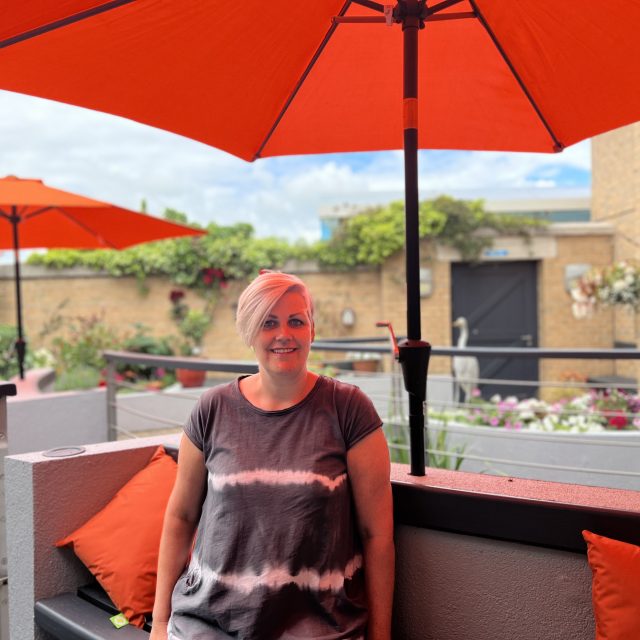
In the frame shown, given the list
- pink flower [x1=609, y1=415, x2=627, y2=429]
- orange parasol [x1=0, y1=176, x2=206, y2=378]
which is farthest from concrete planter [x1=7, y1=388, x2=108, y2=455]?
pink flower [x1=609, y1=415, x2=627, y2=429]

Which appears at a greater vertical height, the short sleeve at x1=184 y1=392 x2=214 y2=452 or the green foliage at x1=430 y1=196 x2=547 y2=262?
the green foliage at x1=430 y1=196 x2=547 y2=262

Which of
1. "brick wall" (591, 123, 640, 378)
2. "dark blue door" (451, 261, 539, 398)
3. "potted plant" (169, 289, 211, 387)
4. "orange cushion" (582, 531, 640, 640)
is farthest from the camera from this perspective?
"dark blue door" (451, 261, 539, 398)

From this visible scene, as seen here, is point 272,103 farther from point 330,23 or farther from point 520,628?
point 520,628

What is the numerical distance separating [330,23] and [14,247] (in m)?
4.11

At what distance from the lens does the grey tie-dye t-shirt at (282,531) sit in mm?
1434

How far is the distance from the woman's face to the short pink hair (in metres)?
0.01

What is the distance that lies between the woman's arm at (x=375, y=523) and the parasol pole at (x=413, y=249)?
0.66 feet

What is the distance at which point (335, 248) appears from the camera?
10.1 meters

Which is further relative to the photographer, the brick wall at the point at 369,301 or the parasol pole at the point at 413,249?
the brick wall at the point at 369,301

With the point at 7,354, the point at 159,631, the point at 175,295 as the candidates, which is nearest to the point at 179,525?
the point at 159,631

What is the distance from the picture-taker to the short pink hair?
1.56 meters

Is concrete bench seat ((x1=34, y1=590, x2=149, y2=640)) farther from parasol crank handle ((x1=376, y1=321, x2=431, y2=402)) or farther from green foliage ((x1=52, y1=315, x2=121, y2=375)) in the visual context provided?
green foliage ((x1=52, y1=315, x2=121, y2=375))

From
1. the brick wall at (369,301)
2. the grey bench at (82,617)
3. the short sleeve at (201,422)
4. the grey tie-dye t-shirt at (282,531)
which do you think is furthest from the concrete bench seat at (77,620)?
the brick wall at (369,301)

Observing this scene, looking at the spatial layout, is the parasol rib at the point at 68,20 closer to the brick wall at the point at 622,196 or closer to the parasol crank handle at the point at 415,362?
the parasol crank handle at the point at 415,362
